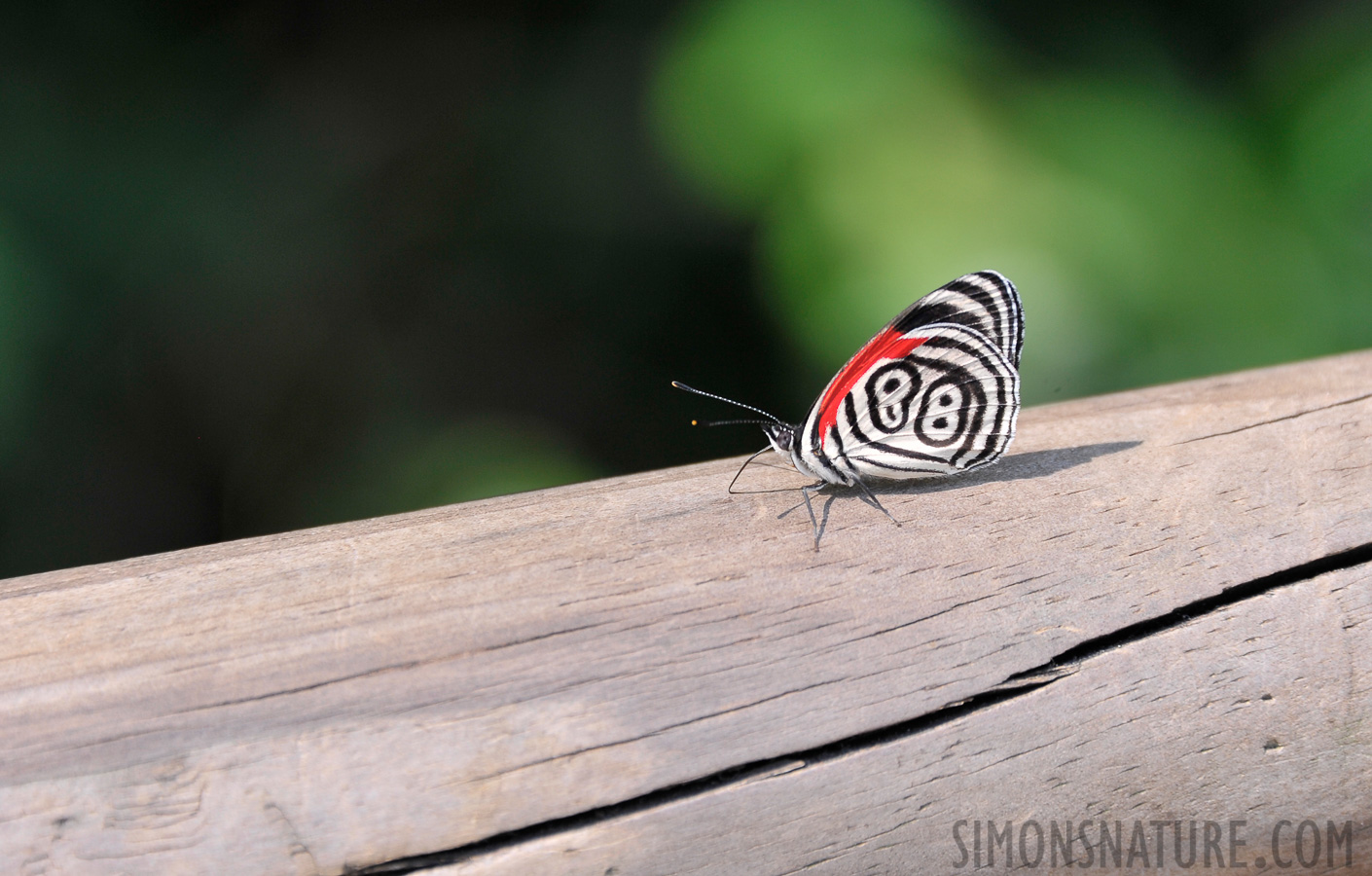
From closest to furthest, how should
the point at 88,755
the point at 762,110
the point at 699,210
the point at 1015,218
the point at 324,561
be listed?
1. the point at 88,755
2. the point at 324,561
3. the point at 1015,218
4. the point at 762,110
5. the point at 699,210

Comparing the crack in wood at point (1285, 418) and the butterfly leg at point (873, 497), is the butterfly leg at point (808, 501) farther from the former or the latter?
the crack in wood at point (1285, 418)

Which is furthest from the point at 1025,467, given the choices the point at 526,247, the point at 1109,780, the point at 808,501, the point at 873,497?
the point at 526,247

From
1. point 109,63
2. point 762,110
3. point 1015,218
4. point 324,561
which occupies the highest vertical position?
point 109,63

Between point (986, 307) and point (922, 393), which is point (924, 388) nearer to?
→ point (922, 393)

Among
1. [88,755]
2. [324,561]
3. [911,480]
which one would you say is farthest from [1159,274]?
[88,755]

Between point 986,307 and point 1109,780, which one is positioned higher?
point 986,307

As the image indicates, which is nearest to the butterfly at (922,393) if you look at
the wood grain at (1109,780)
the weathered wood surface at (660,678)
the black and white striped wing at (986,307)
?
the black and white striped wing at (986,307)

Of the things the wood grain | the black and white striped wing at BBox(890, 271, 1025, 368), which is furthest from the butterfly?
the wood grain

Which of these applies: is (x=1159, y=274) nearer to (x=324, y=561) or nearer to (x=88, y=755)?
(x=324, y=561)

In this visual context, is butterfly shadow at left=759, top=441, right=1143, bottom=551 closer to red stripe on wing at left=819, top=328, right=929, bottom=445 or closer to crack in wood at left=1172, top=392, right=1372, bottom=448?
crack in wood at left=1172, top=392, right=1372, bottom=448
